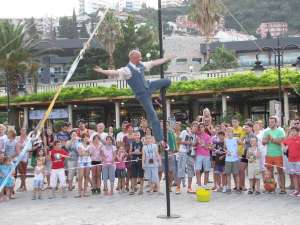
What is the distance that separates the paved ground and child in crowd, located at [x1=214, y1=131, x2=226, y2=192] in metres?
0.43

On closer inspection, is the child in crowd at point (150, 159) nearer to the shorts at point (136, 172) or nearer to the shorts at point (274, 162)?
the shorts at point (136, 172)

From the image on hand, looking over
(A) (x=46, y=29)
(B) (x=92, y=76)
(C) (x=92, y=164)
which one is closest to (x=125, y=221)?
(C) (x=92, y=164)

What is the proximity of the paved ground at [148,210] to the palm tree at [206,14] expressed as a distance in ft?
115

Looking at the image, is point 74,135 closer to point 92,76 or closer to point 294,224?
point 294,224

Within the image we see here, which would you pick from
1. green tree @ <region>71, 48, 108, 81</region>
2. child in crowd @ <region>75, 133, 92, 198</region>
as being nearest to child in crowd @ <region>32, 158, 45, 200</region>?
child in crowd @ <region>75, 133, 92, 198</region>

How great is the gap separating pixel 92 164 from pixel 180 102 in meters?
21.7

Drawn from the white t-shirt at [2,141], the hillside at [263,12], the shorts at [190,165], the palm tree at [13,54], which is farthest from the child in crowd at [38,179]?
the hillside at [263,12]

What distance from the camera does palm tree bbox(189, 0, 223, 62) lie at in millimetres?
46188

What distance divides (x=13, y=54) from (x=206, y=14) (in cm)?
1834

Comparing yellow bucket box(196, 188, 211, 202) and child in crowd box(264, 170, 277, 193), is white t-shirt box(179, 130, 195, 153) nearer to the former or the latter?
yellow bucket box(196, 188, 211, 202)

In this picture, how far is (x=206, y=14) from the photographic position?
152 feet

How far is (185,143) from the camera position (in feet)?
41.0

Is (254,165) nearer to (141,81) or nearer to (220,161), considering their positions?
(220,161)

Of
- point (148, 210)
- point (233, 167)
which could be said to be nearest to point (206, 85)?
point (233, 167)
